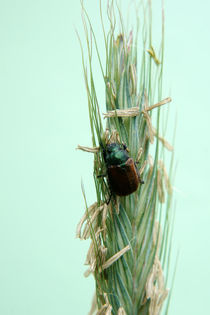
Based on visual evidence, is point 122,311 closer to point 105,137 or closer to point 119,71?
point 105,137

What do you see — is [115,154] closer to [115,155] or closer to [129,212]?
[115,155]

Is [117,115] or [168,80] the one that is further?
[168,80]

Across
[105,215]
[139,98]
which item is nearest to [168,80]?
[139,98]

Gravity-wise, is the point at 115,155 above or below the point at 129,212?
above

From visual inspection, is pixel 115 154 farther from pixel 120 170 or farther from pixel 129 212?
pixel 129 212

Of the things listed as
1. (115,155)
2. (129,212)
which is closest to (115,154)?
(115,155)
